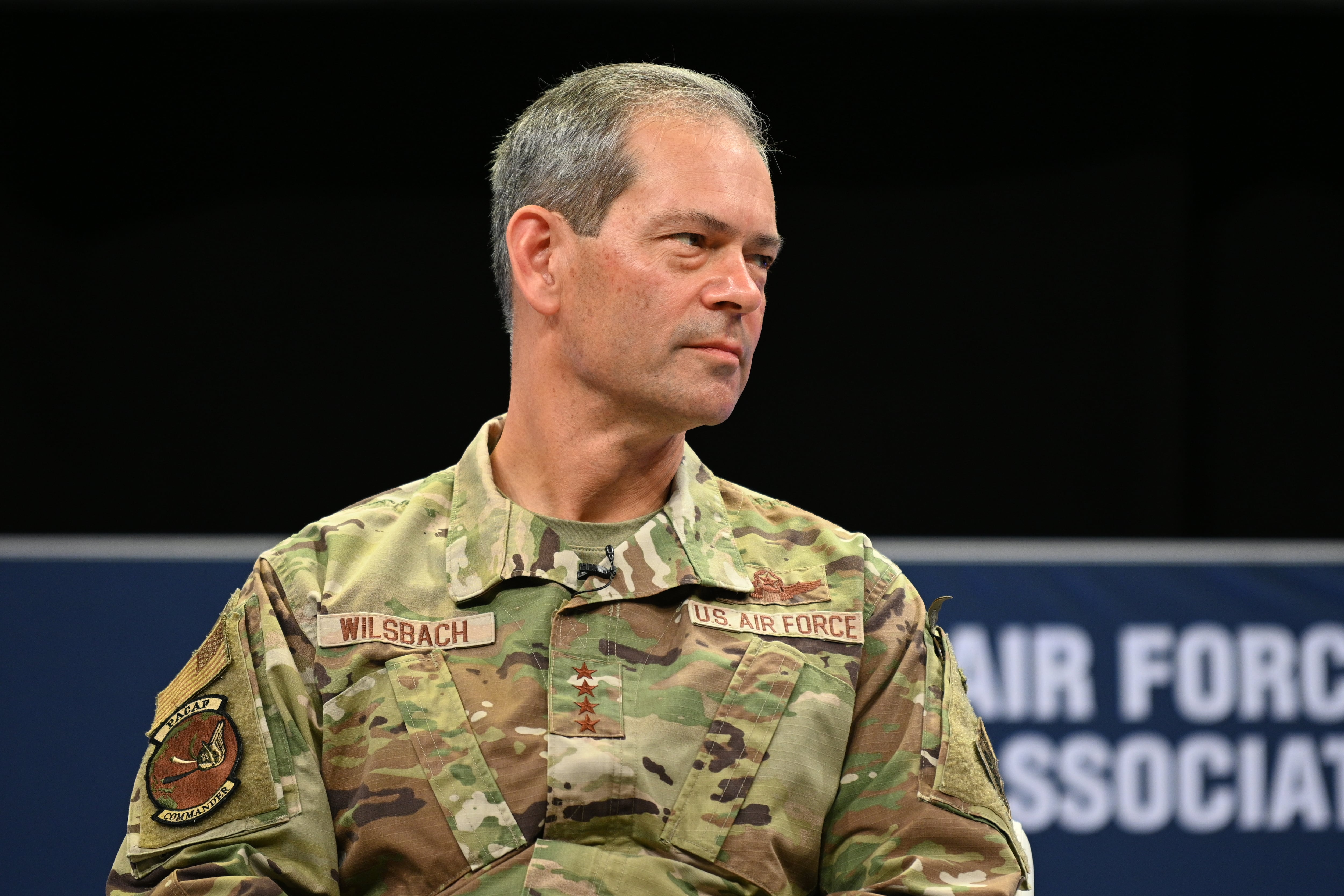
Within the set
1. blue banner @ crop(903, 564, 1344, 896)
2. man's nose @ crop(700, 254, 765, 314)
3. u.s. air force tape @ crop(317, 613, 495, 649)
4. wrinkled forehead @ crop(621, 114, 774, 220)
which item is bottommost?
blue banner @ crop(903, 564, 1344, 896)

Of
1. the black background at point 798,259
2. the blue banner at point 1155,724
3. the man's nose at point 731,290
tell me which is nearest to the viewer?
the man's nose at point 731,290

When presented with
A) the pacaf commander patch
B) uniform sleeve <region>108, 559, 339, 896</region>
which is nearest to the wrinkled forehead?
uniform sleeve <region>108, 559, 339, 896</region>

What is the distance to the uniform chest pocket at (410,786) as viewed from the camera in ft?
5.25

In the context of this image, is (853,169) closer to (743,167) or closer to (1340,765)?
(1340,765)

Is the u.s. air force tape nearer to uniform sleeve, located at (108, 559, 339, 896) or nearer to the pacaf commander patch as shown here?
uniform sleeve, located at (108, 559, 339, 896)

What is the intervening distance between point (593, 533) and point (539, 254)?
0.34 m

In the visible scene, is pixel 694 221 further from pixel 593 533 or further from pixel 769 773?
pixel 769 773

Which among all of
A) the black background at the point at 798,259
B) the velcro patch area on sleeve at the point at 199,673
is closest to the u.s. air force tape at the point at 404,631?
the velcro patch area on sleeve at the point at 199,673

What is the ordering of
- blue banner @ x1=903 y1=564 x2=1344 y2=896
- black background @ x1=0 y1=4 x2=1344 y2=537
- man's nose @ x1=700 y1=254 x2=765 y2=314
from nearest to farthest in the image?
man's nose @ x1=700 y1=254 x2=765 y2=314 < blue banner @ x1=903 y1=564 x2=1344 y2=896 < black background @ x1=0 y1=4 x2=1344 y2=537

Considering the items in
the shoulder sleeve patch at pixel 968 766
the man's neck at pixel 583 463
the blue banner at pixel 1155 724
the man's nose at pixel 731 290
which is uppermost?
the man's nose at pixel 731 290

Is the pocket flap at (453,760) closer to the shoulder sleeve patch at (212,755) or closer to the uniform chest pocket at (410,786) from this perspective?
the uniform chest pocket at (410,786)

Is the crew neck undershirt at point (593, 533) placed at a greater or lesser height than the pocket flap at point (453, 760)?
greater

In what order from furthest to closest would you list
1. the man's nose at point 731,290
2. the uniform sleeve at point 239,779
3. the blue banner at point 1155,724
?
1. the blue banner at point 1155,724
2. the man's nose at point 731,290
3. the uniform sleeve at point 239,779

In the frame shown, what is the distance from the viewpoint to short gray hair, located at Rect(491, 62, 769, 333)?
170 centimetres
